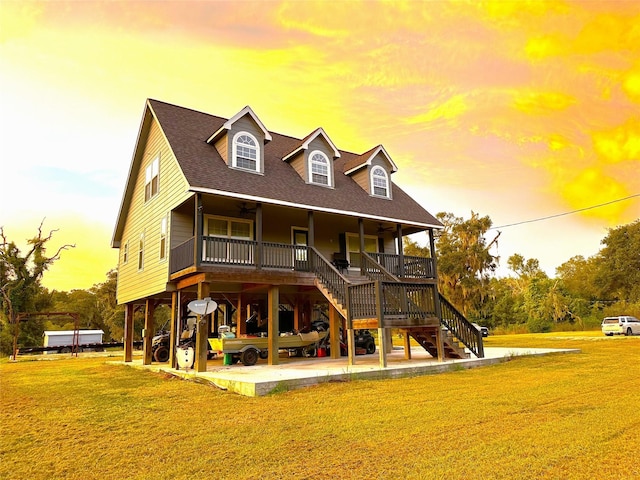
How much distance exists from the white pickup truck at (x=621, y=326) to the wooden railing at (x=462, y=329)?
21570 mm

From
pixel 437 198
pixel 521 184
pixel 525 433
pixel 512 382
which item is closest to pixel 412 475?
pixel 525 433

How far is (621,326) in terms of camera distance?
95.8 ft

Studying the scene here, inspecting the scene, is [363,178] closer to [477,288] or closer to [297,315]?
[297,315]

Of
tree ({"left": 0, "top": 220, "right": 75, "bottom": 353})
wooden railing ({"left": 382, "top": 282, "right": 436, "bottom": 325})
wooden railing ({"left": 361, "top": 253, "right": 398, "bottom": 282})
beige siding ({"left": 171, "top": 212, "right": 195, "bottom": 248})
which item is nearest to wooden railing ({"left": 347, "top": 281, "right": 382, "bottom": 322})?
wooden railing ({"left": 382, "top": 282, "right": 436, "bottom": 325})

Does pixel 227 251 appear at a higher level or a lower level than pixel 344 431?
higher

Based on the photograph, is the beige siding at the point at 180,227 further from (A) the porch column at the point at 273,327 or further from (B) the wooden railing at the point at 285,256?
(A) the porch column at the point at 273,327

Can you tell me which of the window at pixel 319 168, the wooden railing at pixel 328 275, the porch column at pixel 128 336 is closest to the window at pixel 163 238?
the wooden railing at pixel 328 275

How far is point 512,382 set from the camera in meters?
9.58

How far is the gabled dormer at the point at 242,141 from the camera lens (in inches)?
606

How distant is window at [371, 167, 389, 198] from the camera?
771 inches

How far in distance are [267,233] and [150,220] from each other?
496cm

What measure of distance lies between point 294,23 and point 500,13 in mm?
7487

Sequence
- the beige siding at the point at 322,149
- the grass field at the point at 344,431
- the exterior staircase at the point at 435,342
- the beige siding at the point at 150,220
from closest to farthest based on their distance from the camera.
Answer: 1. the grass field at the point at 344,431
2. the exterior staircase at the point at 435,342
3. the beige siding at the point at 150,220
4. the beige siding at the point at 322,149

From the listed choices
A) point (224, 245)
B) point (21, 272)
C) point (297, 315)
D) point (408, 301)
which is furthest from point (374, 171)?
point (21, 272)
